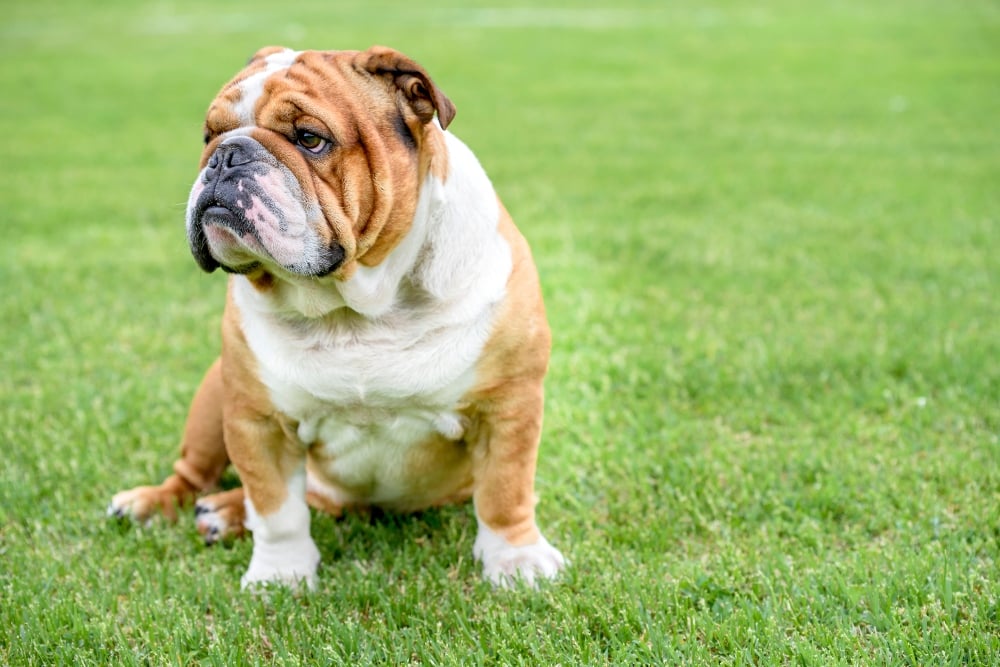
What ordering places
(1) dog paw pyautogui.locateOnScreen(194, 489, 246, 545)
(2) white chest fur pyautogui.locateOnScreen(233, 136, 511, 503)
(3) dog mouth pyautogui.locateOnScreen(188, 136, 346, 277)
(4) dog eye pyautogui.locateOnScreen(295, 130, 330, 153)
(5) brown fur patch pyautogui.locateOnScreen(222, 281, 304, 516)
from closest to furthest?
1. (3) dog mouth pyautogui.locateOnScreen(188, 136, 346, 277)
2. (4) dog eye pyautogui.locateOnScreen(295, 130, 330, 153)
3. (2) white chest fur pyautogui.locateOnScreen(233, 136, 511, 503)
4. (5) brown fur patch pyautogui.locateOnScreen(222, 281, 304, 516)
5. (1) dog paw pyautogui.locateOnScreen(194, 489, 246, 545)

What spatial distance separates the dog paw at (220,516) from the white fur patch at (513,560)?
0.84 meters

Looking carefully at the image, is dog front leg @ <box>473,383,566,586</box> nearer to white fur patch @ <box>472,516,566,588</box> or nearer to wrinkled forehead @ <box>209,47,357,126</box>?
white fur patch @ <box>472,516,566,588</box>

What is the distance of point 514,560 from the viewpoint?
319 cm

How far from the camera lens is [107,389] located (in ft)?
15.3

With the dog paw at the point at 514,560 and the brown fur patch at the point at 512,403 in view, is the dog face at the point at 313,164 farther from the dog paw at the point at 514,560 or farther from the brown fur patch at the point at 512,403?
the dog paw at the point at 514,560

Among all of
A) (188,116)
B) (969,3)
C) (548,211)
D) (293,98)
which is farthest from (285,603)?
(969,3)

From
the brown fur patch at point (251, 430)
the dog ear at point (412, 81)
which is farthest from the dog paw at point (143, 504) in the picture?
the dog ear at point (412, 81)

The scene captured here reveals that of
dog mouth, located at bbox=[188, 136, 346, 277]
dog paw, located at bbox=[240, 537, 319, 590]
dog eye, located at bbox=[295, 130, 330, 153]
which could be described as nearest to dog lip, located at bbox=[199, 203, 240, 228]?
dog mouth, located at bbox=[188, 136, 346, 277]

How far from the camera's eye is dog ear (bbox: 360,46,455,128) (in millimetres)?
2836

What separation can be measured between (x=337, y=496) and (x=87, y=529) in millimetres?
836

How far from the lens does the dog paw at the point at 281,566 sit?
10.4 feet

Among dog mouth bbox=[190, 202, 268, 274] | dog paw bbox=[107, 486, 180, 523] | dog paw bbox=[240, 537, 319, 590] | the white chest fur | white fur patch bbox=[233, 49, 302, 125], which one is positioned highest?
white fur patch bbox=[233, 49, 302, 125]

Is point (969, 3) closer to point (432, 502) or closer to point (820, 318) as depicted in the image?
point (820, 318)

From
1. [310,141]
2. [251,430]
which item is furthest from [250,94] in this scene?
[251,430]
